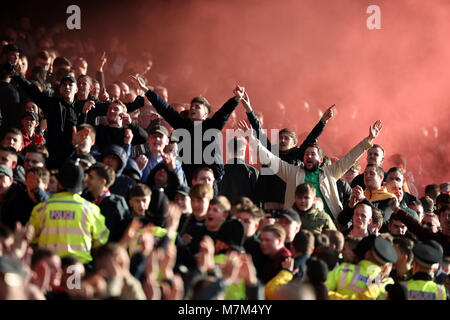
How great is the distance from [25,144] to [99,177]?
1884 mm

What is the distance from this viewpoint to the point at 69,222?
191 inches

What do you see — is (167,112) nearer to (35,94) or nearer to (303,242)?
(35,94)

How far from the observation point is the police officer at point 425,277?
16.2ft

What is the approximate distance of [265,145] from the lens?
719cm

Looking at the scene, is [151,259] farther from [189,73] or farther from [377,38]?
[377,38]

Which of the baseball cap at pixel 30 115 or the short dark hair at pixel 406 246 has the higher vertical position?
the baseball cap at pixel 30 115

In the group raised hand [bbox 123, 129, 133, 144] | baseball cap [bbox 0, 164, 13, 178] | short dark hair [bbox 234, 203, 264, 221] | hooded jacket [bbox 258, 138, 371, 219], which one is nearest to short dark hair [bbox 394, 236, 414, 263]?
short dark hair [bbox 234, 203, 264, 221]

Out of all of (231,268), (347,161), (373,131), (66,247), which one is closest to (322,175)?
(347,161)

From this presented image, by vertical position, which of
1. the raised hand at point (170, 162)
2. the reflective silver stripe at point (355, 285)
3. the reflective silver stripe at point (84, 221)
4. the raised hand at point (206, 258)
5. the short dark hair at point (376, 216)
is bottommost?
the reflective silver stripe at point (355, 285)

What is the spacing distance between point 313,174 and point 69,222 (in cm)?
280

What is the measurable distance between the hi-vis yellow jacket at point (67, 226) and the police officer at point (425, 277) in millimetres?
2073

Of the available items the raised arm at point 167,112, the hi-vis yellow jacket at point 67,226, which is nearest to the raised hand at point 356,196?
the raised arm at point 167,112

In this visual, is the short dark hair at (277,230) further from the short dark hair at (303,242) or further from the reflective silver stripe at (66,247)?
the reflective silver stripe at (66,247)

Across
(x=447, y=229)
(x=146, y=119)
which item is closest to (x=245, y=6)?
(x=146, y=119)
